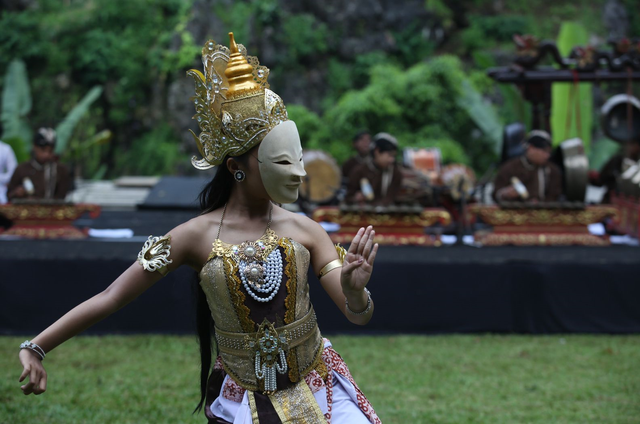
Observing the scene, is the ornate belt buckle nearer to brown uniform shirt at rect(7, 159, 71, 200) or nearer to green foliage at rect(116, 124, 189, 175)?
brown uniform shirt at rect(7, 159, 71, 200)

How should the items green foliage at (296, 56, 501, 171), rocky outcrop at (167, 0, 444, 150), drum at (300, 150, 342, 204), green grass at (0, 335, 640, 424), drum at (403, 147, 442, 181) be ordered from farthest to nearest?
rocky outcrop at (167, 0, 444, 150) < green foliage at (296, 56, 501, 171) < drum at (403, 147, 442, 181) < drum at (300, 150, 342, 204) < green grass at (0, 335, 640, 424)

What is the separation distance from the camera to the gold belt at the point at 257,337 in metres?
2.29

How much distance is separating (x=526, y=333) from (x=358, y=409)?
3.83 meters

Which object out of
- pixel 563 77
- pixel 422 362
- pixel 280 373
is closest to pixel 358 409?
pixel 280 373

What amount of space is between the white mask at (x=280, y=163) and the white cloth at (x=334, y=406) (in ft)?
2.09

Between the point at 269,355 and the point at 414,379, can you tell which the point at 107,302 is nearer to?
the point at 269,355

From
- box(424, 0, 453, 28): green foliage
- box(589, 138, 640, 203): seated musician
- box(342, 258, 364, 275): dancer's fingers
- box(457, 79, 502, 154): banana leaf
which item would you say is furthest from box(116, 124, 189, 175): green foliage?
box(342, 258, 364, 275): dancer's fingers

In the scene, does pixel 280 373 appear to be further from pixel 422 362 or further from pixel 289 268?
pixel 422 362

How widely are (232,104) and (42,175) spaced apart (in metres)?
5.53

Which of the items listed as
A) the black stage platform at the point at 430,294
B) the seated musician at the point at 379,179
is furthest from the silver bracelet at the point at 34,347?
the seated musician at the point at 379,179

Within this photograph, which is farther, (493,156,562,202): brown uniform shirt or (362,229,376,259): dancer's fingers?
(493,156,562,202): brown uniform shirt

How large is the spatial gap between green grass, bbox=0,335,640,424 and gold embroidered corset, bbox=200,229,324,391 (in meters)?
1.83

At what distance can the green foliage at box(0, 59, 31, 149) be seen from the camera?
12.4 m

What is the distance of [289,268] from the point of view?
2301 mm
